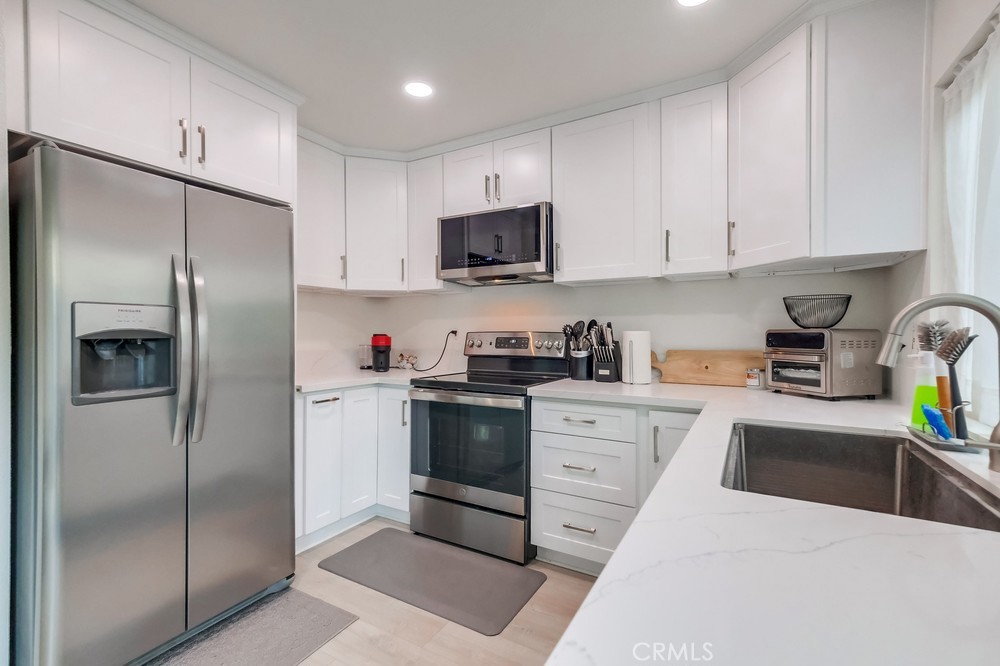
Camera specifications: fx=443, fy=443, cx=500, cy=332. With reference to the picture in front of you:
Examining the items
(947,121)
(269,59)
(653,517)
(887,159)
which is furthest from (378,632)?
(947,121)

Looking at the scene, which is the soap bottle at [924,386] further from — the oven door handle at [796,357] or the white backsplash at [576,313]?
the white backsplash at [576,313]

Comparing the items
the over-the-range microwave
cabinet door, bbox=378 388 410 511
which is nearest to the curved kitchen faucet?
the over-the-range microwave

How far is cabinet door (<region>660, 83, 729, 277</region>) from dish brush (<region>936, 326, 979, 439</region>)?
3.52 ft

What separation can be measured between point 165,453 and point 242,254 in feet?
2.62

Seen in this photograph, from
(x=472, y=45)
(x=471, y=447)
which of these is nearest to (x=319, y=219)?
(x=472, y=45)

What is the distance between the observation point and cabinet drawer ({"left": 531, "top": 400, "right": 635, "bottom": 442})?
2027 mm

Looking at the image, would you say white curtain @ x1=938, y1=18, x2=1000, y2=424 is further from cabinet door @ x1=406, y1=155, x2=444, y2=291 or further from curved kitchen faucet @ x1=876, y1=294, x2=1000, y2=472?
cabinet door @ x1=406, y1=155, x2=444, y2=291

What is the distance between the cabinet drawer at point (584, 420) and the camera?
2027 millimetres

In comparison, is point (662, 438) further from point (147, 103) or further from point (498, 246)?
point (147, 103)

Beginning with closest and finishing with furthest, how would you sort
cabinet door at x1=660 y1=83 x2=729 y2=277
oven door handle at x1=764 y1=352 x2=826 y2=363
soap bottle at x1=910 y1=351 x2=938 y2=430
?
1. soap bottle at x1=910 y1=351 x2=938 y2=430
2. oven door handle at x1=764 y1=352 x2=826 y2=363
3. cabinet door at x1=660 y1=83 x2=729 y2=277

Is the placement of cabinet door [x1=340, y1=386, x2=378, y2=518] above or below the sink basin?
below

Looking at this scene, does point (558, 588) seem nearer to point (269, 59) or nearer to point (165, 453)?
point (165, 453)

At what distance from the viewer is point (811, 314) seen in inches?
79.5

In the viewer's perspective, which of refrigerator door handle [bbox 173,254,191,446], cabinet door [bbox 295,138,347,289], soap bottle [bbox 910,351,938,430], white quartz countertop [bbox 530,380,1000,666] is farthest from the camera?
cabinet door [bbox 295,138,347,289]
